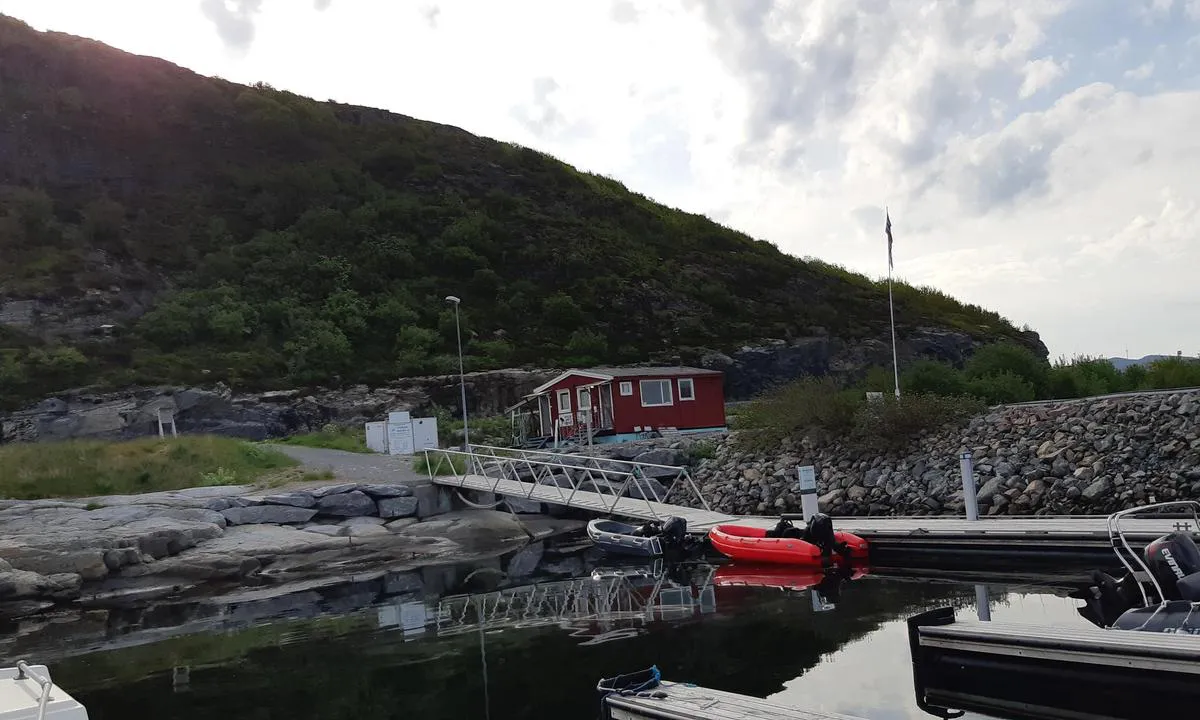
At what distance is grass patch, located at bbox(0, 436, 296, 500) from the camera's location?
24359mm

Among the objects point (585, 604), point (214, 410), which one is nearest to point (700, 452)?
point (585, 604)

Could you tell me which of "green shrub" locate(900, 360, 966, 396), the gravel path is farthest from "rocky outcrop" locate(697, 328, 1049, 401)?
the gravel path

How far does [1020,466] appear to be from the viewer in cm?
1786

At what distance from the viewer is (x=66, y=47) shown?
3174 inches

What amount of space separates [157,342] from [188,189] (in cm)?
2819

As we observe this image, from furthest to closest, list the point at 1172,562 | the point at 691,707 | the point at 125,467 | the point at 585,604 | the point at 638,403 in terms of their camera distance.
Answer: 1. the point at 638,403
2. the point at 125,467
3. the point at 585,604
4. the point at 1172,562
5. the point at 691,707

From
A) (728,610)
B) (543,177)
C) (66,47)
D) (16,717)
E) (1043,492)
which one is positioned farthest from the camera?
(543,177)

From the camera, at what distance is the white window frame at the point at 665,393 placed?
3462 centimetres

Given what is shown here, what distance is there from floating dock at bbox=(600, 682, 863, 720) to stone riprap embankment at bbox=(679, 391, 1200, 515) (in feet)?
38.8

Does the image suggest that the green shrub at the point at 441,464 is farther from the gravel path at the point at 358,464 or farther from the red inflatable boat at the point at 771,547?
the red inflatable boat at the point at 771,547

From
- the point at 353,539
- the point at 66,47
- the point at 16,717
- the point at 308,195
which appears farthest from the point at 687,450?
the point at 66,47

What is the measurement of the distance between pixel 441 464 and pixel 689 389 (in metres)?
11.7

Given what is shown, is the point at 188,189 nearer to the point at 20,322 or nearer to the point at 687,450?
the point at 20,322

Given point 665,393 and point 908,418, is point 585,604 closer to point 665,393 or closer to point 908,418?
point 908,418
